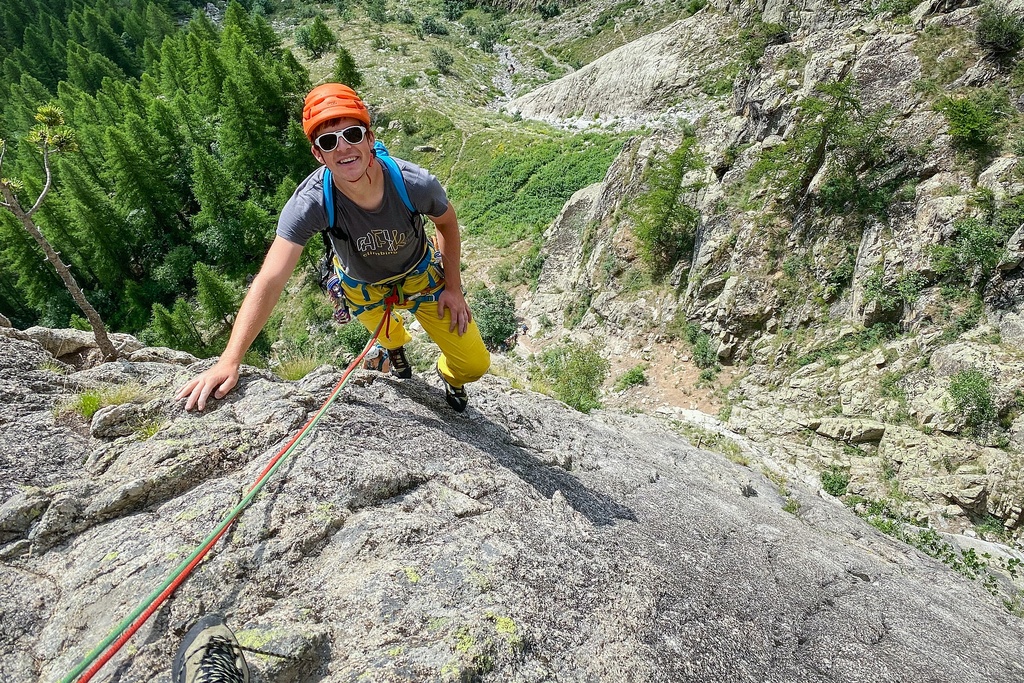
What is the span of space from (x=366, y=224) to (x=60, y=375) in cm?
369

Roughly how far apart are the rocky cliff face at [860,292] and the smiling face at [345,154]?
31.7 feet

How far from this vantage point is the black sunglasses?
10.4 feet

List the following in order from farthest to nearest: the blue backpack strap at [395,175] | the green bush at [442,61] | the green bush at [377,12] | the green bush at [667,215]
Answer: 1. the green bush at [377,12]
2. the green bush at [442,61]
3. the green bush at [667,215]
4. the blue backpack strap at [395,175]

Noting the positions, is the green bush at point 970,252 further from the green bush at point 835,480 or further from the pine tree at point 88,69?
the pine tree at point 88,69

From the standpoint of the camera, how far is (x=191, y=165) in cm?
4100

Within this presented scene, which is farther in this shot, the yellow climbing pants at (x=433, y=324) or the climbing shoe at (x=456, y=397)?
the climbing shoe at (x=456, y=397)

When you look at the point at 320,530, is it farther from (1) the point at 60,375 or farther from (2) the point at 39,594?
(1) the point at 60,375

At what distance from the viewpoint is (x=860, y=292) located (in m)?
11.8

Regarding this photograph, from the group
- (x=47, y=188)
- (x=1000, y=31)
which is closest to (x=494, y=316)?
(x=47, y=188)

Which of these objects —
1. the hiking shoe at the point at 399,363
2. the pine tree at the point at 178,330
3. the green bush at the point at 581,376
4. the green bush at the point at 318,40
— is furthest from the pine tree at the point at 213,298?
the green bush at the point at 318,40

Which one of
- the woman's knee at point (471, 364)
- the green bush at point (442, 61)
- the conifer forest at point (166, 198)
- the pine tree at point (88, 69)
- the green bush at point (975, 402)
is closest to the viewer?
the woman's knee at point (471, 364)

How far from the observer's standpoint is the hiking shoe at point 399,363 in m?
5.22

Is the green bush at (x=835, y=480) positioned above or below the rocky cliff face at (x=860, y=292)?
below

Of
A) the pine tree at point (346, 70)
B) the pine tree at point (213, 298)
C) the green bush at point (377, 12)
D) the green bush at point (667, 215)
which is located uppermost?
the green bush at point (377, 12)
